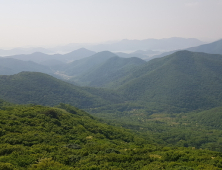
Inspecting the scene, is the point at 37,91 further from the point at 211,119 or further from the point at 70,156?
the point at 211,119

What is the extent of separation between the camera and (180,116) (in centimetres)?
16475

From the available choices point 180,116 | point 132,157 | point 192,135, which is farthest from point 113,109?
point 132,157

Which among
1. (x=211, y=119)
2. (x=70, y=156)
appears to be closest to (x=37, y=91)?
(x=70, y=156)

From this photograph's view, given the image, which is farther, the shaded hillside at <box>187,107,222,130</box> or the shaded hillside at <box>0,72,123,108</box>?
the shaded hillside at <box>0,72,123,108</box>

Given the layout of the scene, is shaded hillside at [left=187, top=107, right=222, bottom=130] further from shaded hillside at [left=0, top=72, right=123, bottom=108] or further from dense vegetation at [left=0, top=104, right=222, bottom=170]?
dense vegetation at [left=0, top=104, right=222, bottom=170]

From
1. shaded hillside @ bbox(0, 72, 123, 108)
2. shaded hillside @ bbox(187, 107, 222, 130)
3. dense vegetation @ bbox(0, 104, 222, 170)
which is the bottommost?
shaded hillside @ bbox(187, 107, 222, 130)

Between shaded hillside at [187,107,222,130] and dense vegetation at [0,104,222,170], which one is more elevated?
dense vegetation at [0,104,222,170]

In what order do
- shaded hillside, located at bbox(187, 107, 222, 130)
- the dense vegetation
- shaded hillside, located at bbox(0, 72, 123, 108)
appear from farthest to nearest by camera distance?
shaded hillside, located at bbox(0, 72, 123, 108) → shaded hillside, located at bbox(187, 107, 222, 130) → the dense vegetation

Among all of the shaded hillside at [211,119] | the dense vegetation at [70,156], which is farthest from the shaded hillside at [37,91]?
the dense vegetation at [70,156]

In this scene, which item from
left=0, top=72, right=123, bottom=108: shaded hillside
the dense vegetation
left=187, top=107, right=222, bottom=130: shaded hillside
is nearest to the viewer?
the dense vegetation

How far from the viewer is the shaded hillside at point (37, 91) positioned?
144 meters

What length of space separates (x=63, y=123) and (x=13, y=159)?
22.1 metres

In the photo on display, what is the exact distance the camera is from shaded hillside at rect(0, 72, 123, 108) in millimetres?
143750

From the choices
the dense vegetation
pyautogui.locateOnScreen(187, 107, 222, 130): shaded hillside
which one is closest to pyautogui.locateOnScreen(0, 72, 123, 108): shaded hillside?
pyautogui.locateOnScreen(187, 107, 222, 130): shaded hillside
